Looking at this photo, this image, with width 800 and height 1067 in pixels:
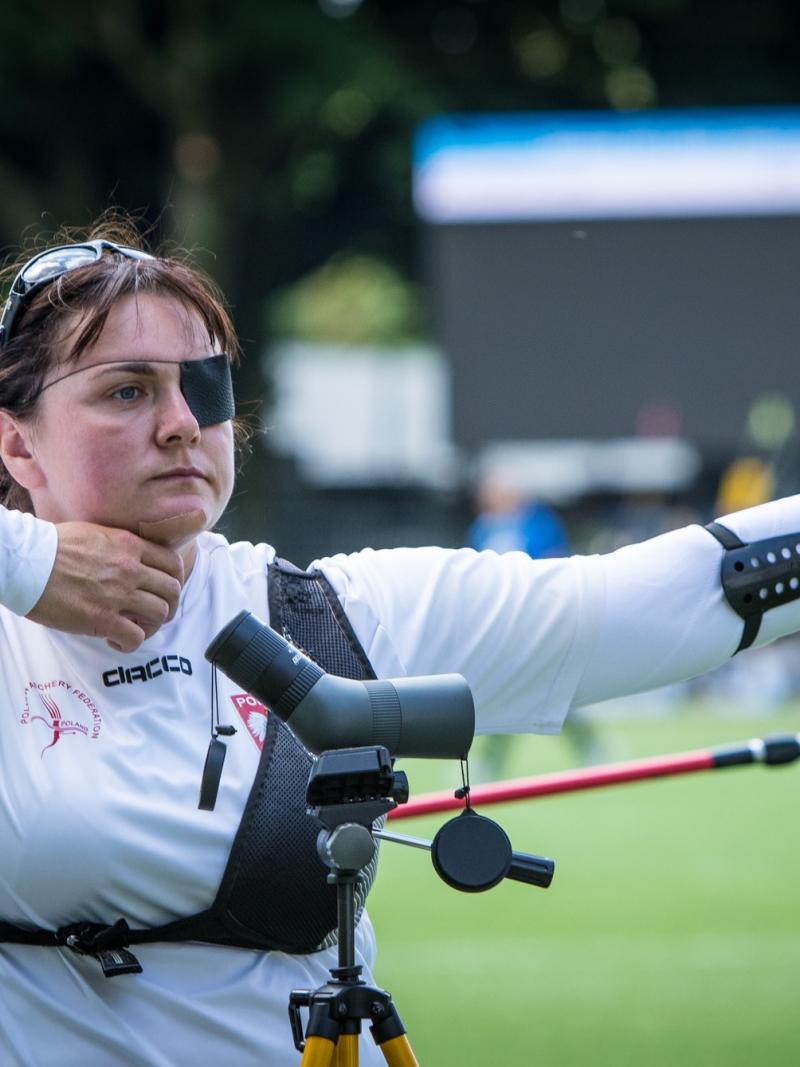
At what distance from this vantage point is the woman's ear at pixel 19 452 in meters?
2.44

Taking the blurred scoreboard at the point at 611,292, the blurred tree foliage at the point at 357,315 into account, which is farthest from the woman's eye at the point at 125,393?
the blurred tree foliage at the point at 357,315

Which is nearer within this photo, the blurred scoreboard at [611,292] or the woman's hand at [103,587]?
the woman's hand at [103,587]

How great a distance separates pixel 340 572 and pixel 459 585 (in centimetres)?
17

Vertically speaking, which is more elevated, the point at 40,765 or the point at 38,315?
the point at 38,315

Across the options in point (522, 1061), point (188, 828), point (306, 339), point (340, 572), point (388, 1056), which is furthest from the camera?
point (306, 339)

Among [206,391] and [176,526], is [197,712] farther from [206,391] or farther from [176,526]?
[206,391]

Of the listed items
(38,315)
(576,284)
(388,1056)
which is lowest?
(388,1056)

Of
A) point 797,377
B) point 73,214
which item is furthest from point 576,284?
point 73,214

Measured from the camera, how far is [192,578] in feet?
7.95

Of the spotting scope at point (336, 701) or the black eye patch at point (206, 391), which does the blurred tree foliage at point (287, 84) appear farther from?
the spotting scope at point (336, 701)

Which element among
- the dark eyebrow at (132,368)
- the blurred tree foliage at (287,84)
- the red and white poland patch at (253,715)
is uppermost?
the blurred tree foliage at (287,84)

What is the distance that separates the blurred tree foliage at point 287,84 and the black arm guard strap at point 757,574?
1662cm

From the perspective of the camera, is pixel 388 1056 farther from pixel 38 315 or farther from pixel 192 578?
pixel 38 315

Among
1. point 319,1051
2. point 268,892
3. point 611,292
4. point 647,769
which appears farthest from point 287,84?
point 319,1051
